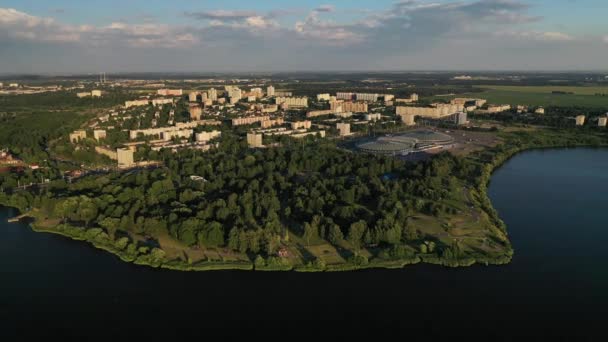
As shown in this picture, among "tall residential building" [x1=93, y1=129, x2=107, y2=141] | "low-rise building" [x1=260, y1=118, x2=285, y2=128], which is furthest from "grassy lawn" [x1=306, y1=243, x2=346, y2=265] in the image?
"low-rise building" [x1=260, y1=118, x2=285, y2=128]

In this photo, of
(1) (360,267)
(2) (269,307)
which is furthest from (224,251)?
(1) (360,267)

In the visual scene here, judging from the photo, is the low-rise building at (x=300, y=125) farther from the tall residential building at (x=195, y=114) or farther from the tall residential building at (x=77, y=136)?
the tall residential building at (x=77, y=136)

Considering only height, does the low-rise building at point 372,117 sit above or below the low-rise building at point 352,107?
below

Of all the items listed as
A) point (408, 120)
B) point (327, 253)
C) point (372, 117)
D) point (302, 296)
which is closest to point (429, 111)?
point (408, 120)

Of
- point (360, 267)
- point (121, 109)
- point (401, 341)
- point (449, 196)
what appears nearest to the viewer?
point (401, 341)

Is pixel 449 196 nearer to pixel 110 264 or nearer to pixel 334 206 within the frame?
pixel 334 206

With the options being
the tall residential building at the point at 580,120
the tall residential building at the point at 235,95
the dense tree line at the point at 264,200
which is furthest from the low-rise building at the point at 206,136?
the tall residential building at the point at 580,120

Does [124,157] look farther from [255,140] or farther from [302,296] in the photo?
[302,296]

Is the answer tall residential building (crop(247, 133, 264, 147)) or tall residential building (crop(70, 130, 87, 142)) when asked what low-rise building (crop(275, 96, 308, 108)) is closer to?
tall residential building (crop(247, 133, 264, 147))
